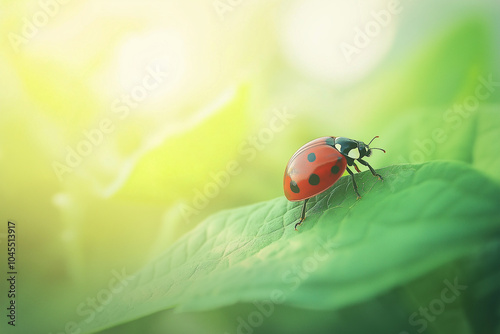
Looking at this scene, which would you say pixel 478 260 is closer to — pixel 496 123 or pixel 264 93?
pixel 496 123

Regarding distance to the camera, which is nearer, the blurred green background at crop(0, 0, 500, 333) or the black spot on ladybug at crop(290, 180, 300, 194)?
the black spot on ladybug at crop(290, 180, 300, 194)

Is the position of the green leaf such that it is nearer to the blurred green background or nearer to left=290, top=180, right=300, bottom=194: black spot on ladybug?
left=290, top=180, right=300, bottom=194: black spot on ladybug

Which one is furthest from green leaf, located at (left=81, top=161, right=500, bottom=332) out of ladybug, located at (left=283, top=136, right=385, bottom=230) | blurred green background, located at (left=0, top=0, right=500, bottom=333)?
blurred green background, located at (left=0, top=0, right=500, bottom=333)

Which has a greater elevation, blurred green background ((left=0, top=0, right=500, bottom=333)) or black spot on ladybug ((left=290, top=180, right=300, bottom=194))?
blurred green background ((left=0, top=0, right=500, bottom=333))

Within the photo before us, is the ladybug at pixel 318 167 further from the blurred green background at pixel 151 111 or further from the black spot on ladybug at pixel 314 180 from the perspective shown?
the blurred green background at pixel 151 111

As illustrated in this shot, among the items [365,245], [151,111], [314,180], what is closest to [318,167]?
[314,180]

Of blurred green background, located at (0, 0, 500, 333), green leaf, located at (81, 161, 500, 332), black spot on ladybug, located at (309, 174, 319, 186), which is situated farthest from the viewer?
blurred green background, located at (0, 0, 500, 333)

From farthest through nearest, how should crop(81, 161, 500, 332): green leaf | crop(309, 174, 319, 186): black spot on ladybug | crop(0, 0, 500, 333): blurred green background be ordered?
crop(0, 0, 500, 333): blurred green background
crop(309, 174, 319, 186): black spot on ladybug
crop(81, 161, 500, 332): green leaf
